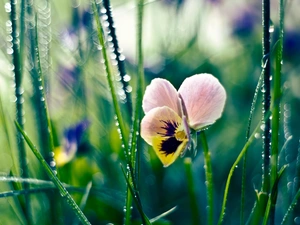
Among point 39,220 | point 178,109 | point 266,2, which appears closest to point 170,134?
point 178,109

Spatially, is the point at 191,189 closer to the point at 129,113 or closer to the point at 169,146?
the point at 169,146

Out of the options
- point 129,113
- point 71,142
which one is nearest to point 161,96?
point 129,113

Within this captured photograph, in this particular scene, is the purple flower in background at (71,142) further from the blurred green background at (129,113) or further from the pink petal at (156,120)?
the pink petal at (156,120)

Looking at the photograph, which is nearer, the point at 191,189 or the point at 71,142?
the point at 191,189

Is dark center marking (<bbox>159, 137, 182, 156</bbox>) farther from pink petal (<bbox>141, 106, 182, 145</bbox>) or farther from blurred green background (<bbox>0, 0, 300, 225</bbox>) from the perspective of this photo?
blurred green background (<bbox>0, 0, 300, 225</bbox>)

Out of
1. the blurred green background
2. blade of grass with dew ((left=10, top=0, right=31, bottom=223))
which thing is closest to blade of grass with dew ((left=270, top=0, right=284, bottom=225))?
the blurred green background

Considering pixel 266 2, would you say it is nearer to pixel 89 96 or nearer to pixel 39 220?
pixel 39 220
